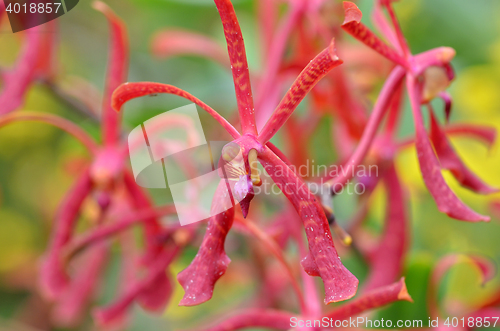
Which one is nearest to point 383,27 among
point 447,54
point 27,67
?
point 447,54

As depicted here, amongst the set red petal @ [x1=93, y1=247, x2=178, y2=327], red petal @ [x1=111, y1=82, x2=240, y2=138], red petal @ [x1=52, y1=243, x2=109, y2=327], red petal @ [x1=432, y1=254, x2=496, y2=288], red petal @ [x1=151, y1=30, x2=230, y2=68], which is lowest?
red petal @ [x1=52, y1=243, x2=109, y2=327]

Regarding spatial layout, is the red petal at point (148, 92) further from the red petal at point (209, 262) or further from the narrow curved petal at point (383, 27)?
the narrow curved petal at point (383, 27)

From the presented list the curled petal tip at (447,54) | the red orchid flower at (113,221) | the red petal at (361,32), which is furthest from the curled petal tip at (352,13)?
the red orchid flower at (113,221)

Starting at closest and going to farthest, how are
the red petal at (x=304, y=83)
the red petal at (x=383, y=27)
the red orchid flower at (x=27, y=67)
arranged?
the red petal at (x=304, y=83)
the red petal at (x=383, y=27)
the red orchid flower at (x=27, y=67)

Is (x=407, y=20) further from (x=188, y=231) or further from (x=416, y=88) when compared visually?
(x=188, y=231)

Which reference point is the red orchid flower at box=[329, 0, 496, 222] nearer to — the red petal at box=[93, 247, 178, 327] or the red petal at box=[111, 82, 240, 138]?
the red petal at box=[111, 82, 240, 138]

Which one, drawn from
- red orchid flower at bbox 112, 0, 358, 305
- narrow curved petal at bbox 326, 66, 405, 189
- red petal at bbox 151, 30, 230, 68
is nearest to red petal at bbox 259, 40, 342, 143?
red orchid flower at bbox 112, 0, 358, 305
